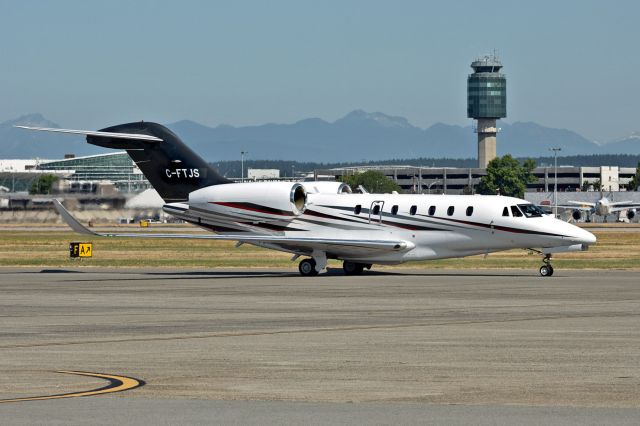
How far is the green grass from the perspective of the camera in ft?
187

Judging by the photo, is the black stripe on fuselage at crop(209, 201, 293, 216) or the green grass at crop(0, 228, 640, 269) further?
the green grass at crop(0, 228, 640, 269)

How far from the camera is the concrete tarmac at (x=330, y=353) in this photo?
14.5 metres

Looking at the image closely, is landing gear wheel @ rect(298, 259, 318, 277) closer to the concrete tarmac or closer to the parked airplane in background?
the concrete tarmac

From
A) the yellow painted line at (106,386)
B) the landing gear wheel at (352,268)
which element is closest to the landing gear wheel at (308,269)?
the landing gear wheel at (352,268)

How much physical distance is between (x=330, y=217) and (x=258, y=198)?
3.02 metres

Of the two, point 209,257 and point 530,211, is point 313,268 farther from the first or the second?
point 209,257

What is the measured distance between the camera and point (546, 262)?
Answer: 46469 millimetres

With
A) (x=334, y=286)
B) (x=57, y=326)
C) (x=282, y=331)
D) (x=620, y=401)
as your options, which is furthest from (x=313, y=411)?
(x=334, y=286)

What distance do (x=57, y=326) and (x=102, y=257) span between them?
Result: 3887cm

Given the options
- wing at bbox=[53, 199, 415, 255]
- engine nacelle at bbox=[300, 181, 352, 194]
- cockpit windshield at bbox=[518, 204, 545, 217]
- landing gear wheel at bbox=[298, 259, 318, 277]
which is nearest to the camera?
cockpit windshield at bbox=[518, 204, 545, 217]

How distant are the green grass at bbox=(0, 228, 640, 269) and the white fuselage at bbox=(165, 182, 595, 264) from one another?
286 inches

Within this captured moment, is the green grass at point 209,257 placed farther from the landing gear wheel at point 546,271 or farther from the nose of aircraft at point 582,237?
the nose of aircraft at point 582,237

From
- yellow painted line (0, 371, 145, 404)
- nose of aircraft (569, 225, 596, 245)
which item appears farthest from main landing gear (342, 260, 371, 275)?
yellow painted line (0, 371, 145, 404)

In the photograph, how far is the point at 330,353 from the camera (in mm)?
20453
